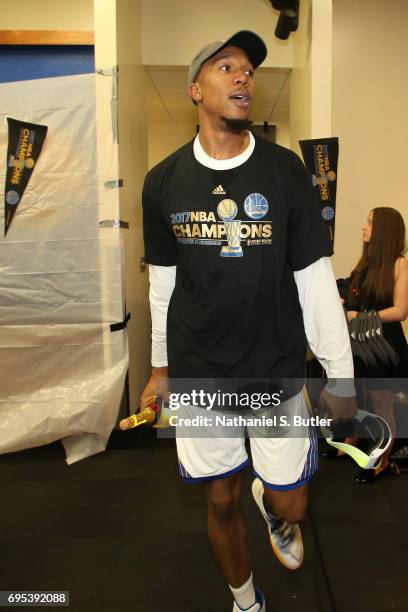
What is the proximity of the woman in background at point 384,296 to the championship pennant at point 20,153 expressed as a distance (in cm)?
182

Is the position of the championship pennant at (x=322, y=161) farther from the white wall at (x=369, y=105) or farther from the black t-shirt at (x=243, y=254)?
the black t-shirt at (x=243, y=254)

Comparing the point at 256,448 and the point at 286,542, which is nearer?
the point at 256,448

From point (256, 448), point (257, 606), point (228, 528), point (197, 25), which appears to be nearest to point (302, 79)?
point (197, 25)

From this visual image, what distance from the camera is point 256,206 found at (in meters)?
1.20

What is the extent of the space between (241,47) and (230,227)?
19.4 inches

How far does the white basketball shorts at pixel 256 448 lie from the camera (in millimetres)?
1309

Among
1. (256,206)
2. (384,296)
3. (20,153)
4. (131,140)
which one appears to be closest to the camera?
(256,206)

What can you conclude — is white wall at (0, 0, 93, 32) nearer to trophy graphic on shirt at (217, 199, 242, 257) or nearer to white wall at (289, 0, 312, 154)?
white wall at (289, 0, 312, 154)

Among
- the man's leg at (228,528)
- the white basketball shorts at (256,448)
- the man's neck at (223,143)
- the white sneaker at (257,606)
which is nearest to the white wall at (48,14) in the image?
the man's neck at (223,143)

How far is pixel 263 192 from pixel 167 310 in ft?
1.62

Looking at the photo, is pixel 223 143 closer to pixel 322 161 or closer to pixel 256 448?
pixel 256 448

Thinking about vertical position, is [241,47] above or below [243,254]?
above

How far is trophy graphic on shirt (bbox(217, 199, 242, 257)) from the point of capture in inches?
47.1

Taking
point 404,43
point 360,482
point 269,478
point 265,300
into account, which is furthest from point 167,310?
point 404,43
